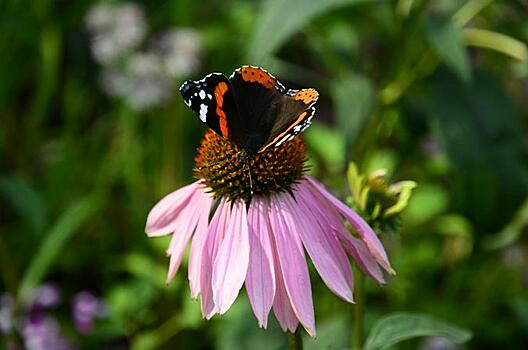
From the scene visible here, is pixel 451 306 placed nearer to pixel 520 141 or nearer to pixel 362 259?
pixel 520 141

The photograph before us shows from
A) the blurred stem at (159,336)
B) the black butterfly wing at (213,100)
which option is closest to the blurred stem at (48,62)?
the blurred stem at (159,336)

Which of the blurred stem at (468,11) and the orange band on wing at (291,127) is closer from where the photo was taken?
the orange band on wing at (291,127)

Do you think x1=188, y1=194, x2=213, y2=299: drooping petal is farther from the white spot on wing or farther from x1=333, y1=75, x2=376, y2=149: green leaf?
x1=333, y1=75, x2=376, y2=149: green leaf

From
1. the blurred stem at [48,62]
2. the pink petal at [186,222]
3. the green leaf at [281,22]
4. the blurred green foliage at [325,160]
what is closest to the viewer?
the pink petal at [186,222]

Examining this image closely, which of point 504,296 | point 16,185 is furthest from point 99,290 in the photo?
point 504,296

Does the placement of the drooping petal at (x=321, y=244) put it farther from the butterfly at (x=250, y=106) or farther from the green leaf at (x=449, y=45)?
the green leaf at (x=449, y=45)

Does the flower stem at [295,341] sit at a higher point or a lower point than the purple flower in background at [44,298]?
higher

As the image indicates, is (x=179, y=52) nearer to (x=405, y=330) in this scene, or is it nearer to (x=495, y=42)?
(x=495, y=42)
